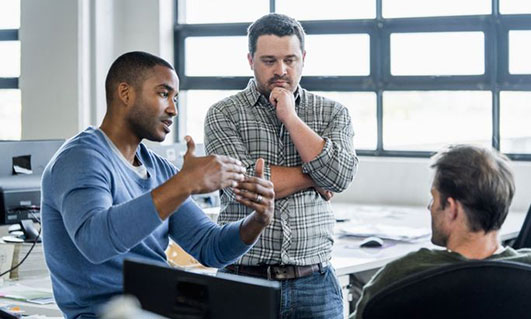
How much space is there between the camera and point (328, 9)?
6035 millimetres

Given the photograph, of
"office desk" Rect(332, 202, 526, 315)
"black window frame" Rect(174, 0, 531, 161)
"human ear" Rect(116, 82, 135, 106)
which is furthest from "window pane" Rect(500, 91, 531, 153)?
"human ear" Rect(116, 82, 135, 106)

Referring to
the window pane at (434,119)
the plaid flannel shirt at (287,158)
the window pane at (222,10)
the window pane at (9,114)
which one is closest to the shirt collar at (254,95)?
the plaid flannel shirt at (287,158)

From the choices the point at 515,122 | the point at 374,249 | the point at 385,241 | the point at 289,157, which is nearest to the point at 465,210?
the point at 289,157

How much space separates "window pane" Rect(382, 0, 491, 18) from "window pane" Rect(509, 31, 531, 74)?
0.81 feet

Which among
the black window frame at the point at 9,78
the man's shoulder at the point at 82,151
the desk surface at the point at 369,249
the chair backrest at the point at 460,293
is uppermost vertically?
the black window frame at the point at 9,78

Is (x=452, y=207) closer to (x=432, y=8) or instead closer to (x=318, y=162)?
(x=318, y=162)

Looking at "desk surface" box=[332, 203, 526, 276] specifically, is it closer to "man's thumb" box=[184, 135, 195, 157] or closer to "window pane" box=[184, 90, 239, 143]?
"man's thumb" box=[184, 135, 195, 157]

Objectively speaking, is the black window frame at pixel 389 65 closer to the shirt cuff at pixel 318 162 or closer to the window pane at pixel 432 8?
the window pane at pixel 432 8

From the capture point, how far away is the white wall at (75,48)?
6.29m

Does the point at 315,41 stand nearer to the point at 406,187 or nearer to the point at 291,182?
the point at 406,187

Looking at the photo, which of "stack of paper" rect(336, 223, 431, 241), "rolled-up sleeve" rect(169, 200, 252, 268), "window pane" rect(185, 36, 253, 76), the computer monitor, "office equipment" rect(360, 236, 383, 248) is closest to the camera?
the computer monitor

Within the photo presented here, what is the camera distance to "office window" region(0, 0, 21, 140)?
688 centimetres

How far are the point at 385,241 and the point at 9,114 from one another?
4029 millimetres

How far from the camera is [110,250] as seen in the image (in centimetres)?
194
